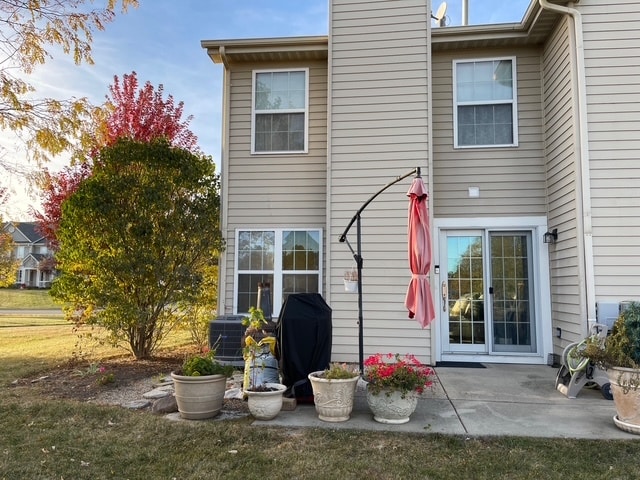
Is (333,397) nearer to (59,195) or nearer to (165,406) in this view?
(165,406)

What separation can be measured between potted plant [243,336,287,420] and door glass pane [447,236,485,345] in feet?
10.8

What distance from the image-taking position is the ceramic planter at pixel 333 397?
403cm

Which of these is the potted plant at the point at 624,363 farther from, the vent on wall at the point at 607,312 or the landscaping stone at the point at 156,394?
the landscaping stone at the point at 156,394

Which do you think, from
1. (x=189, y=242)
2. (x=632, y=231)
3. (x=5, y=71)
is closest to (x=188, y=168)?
(x=189, y=242)

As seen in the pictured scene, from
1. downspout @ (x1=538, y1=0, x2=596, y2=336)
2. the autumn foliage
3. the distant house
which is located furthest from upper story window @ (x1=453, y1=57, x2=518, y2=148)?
the distant house

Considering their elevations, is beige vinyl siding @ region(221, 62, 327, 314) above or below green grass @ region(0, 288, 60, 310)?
above

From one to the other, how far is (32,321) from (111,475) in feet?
46.0

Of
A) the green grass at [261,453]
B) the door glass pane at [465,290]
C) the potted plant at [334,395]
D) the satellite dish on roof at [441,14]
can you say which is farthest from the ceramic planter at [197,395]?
the satellite dish on roof at [441,14]

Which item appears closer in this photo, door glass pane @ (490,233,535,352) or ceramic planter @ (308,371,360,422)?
ceramic planter @ (308,371,360,422)

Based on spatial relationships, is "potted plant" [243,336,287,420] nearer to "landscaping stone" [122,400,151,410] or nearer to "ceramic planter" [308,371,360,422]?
"ceramic planter" [308,371,360,422]

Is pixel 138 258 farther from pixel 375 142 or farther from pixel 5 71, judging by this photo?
pixel 375 142

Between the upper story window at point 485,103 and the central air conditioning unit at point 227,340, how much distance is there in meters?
4.34

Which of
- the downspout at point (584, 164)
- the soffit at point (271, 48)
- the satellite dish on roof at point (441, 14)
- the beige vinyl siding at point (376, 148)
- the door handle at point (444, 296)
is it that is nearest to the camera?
the downspout at point (584, 164)

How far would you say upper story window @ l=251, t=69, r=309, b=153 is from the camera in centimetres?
731
